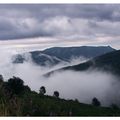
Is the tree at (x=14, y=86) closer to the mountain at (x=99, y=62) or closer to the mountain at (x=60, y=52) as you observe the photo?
the mountain at (x=60, y=52)

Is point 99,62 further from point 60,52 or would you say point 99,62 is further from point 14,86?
point 14,86

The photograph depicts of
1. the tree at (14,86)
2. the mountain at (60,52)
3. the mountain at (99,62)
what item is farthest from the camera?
the mountain at (99,62)

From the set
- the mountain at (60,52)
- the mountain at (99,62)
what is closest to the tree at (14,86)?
the mountain at (60,52)

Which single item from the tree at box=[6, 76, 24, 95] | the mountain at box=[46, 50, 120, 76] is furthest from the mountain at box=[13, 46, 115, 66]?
the tree at box=[6, 76, 24, 95]

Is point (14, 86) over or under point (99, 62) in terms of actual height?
under

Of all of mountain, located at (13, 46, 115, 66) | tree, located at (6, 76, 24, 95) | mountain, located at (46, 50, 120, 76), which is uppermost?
mountain, located at (46, 50, 120, 76)

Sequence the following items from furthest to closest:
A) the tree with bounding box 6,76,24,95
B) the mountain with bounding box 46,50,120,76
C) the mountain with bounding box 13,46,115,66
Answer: the mountain with bounding box 46,50,120,76 → the mountain with bounding box 13,46,115,66 → the tree with bounding box 6,76,24,95

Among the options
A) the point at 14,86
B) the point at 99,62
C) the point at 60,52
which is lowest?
the point at 14,86

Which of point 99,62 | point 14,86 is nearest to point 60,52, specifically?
point 14,86

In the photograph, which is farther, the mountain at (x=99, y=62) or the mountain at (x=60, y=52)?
the mountain at (x=99, y=62)

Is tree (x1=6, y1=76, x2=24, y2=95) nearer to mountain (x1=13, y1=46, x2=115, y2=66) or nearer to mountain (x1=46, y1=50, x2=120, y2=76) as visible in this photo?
mountain (x1=13, y1=46, x2=115, y2=66)

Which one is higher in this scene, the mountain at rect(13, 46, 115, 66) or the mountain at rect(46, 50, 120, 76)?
the mountain at rect(46, 50, 120, 76)

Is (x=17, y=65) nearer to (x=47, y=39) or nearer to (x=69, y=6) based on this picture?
(x=47, y=39)

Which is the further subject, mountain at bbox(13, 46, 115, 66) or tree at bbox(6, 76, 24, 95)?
mountain at bbox(13, 46, 115, 66)
